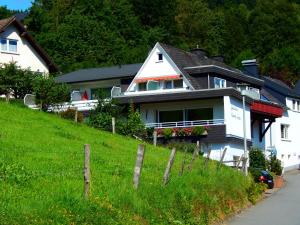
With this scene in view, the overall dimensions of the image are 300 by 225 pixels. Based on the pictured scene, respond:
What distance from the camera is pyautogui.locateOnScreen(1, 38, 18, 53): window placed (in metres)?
50.7

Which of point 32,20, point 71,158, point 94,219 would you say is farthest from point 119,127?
point 32,20

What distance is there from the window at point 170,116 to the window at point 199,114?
58 cm

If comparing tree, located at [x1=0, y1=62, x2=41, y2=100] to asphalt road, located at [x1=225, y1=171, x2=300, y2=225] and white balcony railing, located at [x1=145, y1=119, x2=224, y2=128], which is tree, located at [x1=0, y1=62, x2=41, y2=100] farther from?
asphalt road, located at [x1=225, y1=171, x2=300, y2=225]

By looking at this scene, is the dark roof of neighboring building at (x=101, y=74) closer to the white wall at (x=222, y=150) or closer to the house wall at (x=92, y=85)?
the house wall at (x=92, y=85)

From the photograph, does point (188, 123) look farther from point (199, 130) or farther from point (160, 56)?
point (160, 56)

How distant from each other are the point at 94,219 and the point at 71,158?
7.26 m

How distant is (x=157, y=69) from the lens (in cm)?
4903

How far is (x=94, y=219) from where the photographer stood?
11.4 m

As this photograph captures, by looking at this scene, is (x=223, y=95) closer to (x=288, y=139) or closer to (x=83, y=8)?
(x=288, y=139)

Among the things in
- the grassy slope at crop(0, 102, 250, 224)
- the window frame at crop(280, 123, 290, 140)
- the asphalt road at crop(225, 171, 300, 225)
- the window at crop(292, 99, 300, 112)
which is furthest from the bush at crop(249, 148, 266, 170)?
the grassy slope at crop(0, 102, 250, 224)

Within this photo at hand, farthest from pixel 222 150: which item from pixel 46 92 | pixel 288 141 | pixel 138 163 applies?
pixel 138 163

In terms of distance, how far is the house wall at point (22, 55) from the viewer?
50781 mm

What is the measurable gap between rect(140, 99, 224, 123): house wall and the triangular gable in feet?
7.60

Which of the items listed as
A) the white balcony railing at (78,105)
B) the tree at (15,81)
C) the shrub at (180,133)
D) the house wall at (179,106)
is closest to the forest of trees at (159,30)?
the white balcony railing at (78,105)
